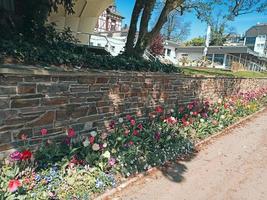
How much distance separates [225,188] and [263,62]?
52880mm

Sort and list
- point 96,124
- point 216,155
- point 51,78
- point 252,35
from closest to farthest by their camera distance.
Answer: point 51,78 → point 96,124 → point 216,155 → point 252,35

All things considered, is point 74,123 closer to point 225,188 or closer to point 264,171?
point 225,188

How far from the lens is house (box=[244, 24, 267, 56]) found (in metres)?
63.4

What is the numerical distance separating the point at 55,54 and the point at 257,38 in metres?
69.2

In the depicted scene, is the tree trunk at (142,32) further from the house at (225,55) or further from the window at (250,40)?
the window at (250,40)

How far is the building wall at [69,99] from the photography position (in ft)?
11.7

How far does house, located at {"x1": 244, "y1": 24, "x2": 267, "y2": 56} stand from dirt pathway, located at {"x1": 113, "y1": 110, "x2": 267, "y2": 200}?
61.9 metres

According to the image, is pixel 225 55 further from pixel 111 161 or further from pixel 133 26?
pixel 111 161

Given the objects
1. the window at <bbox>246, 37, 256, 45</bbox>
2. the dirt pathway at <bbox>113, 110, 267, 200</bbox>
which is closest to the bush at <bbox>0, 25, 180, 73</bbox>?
the dirt pathway at <bbox>113, 110, 267, 200</bbox>

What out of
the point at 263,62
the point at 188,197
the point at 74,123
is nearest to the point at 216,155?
the point at 188,197

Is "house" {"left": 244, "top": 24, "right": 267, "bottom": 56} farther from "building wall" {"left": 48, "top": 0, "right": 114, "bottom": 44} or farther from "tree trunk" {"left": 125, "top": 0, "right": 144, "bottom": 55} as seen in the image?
"tree trunk" {"left": 125, "top": 0, "right": 144, "bottom": 55}

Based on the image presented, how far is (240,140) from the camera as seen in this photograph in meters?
7.12

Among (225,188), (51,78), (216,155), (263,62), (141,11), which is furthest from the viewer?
(263,62)

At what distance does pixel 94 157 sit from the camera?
4219 mm
